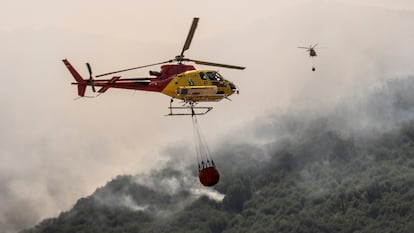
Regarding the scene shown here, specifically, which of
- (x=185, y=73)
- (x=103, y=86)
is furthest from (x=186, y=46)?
(x=103, y=86)

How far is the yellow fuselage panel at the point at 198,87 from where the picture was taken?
10419 cm

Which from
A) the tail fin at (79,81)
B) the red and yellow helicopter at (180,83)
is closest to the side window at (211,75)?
the red and yellow helicopter at (180,83)

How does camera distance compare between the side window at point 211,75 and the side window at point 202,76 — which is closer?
the side window at point 202,76

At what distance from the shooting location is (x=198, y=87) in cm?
10431

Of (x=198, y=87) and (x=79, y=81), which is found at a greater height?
(x=79, y=81)

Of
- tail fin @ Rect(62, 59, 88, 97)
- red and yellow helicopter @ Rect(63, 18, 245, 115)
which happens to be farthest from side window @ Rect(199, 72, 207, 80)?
tail fin @ Rect(62, 59, 88, 97)

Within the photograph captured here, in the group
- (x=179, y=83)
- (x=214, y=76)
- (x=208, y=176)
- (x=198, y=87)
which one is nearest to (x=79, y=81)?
(x=179, y=83)

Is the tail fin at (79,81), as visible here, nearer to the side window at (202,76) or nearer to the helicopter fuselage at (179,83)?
the helicopter fuselage at (179,83)

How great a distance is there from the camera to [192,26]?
98.8 meters

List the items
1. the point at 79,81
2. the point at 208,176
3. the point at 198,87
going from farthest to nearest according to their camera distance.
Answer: the point at 208,176 → the point at 79,81 → the point at 198,87

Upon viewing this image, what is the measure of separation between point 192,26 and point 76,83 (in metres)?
16.8

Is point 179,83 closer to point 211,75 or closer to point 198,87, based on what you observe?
point 198,87

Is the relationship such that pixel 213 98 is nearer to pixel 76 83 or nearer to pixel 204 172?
pixel 204 172

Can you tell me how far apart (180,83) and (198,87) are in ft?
7.51
